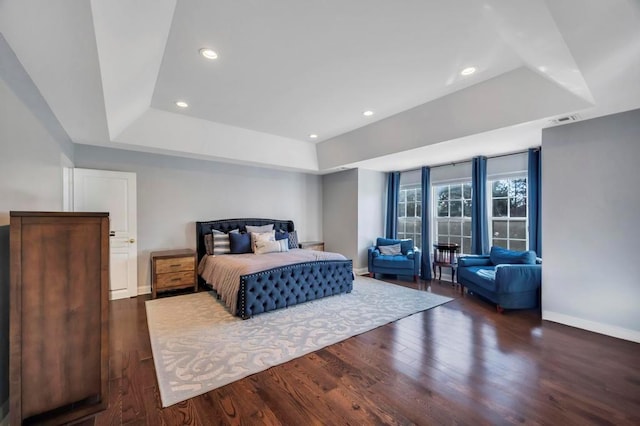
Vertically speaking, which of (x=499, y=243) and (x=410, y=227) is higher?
(x=410, y=227)

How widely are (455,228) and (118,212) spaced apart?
6.21 meters

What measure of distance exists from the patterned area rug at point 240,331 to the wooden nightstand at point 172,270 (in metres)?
0.24

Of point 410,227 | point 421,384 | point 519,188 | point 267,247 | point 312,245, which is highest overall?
point 519,188

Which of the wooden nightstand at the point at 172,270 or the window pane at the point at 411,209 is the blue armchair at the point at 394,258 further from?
the wooden nightstand at the point at 172,270

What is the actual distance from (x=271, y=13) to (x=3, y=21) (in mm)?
1559

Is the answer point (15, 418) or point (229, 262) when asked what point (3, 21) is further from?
point (229, 262)

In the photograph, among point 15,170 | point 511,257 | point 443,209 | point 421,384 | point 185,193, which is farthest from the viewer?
point 443,209

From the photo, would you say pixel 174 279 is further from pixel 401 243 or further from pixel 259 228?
pixel 401 243

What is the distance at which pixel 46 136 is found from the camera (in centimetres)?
263

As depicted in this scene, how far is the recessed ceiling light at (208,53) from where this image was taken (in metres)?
2.54

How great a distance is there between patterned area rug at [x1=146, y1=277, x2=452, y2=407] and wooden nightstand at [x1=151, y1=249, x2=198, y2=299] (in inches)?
9.4

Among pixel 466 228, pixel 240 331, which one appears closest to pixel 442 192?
pixel 466 228

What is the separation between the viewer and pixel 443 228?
19.2 feet

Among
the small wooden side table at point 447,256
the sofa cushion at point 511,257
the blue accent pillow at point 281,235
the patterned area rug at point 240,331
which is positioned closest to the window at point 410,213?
the small wooden side table at point 447,256
